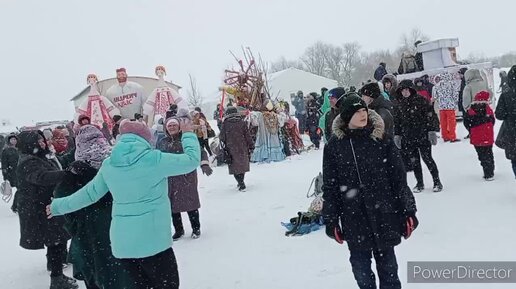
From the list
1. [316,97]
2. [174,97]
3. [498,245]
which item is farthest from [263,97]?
[498,245]

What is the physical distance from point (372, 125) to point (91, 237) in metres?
2.45

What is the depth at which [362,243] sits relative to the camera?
3316 mm

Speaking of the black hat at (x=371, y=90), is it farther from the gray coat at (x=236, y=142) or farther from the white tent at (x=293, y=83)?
the white tent at (x=293, y=83)

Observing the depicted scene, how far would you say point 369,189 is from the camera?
329 cm

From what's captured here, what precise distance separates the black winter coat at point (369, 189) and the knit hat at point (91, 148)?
6.39 ft

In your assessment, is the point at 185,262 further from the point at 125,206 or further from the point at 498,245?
the point at 498,245

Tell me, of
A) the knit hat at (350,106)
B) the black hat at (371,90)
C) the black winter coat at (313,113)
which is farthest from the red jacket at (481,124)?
the black winter coat at (313,113)

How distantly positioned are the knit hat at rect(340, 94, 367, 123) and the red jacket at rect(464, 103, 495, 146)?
4.42 metres

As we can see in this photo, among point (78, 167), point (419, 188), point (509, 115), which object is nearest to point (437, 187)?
point (419, 188)

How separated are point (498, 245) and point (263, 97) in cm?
1043

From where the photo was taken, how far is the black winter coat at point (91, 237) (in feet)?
12.4

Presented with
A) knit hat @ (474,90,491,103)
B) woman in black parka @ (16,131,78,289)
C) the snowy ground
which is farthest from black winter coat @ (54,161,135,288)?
knit hat @ (474,90,491,103)

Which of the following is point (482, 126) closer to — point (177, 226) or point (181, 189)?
point (181, 189)

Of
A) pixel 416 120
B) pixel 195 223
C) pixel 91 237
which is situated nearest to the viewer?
pixel 91 237
